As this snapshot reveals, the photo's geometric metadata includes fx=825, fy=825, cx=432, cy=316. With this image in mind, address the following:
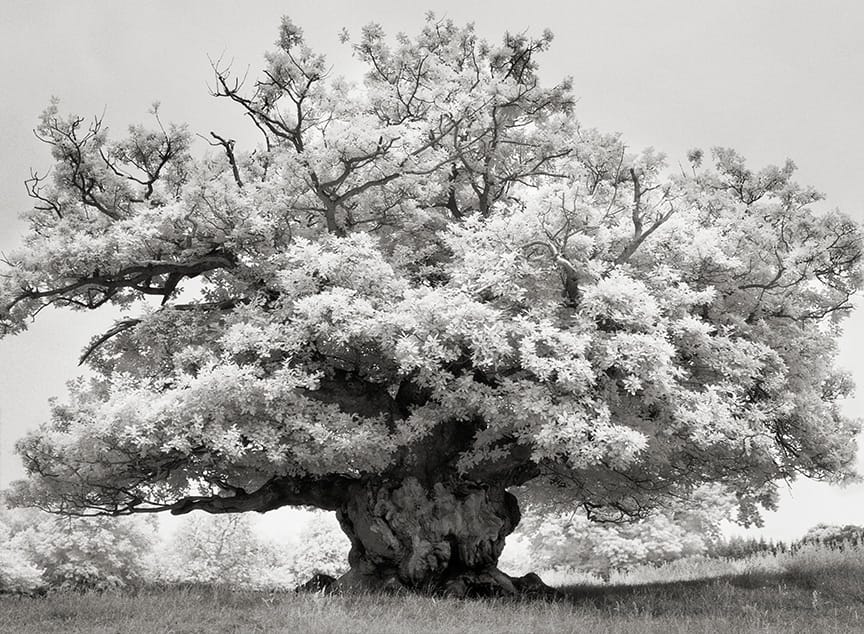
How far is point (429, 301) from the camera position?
47.3 ft

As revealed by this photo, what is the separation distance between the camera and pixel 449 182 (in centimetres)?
2102

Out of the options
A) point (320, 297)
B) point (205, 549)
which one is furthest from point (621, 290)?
point (205, 549)

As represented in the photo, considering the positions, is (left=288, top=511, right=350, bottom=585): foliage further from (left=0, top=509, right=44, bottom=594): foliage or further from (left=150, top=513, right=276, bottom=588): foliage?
(left=0, top=509, right=44, bottom=594): foliage

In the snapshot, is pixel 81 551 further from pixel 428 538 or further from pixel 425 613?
pixel 425 613

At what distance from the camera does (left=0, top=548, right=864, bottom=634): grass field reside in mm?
12438

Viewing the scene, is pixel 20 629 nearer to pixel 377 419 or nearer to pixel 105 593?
pixel 105 593

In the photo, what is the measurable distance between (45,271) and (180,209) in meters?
3.32

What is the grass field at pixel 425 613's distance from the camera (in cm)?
1244

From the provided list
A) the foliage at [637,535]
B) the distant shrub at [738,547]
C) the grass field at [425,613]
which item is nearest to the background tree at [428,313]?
the grass field at [425,613]

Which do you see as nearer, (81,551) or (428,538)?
(428,538)

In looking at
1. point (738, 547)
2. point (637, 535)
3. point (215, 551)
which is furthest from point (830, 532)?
point (215, 551)

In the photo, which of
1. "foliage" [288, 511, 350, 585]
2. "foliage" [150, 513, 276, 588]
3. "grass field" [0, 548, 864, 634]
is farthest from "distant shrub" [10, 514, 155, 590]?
"grass field" [0, 548, 864, 634]

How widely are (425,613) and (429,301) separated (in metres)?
5.30

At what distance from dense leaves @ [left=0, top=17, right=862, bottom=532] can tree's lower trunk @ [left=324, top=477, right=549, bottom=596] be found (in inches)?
20.1
